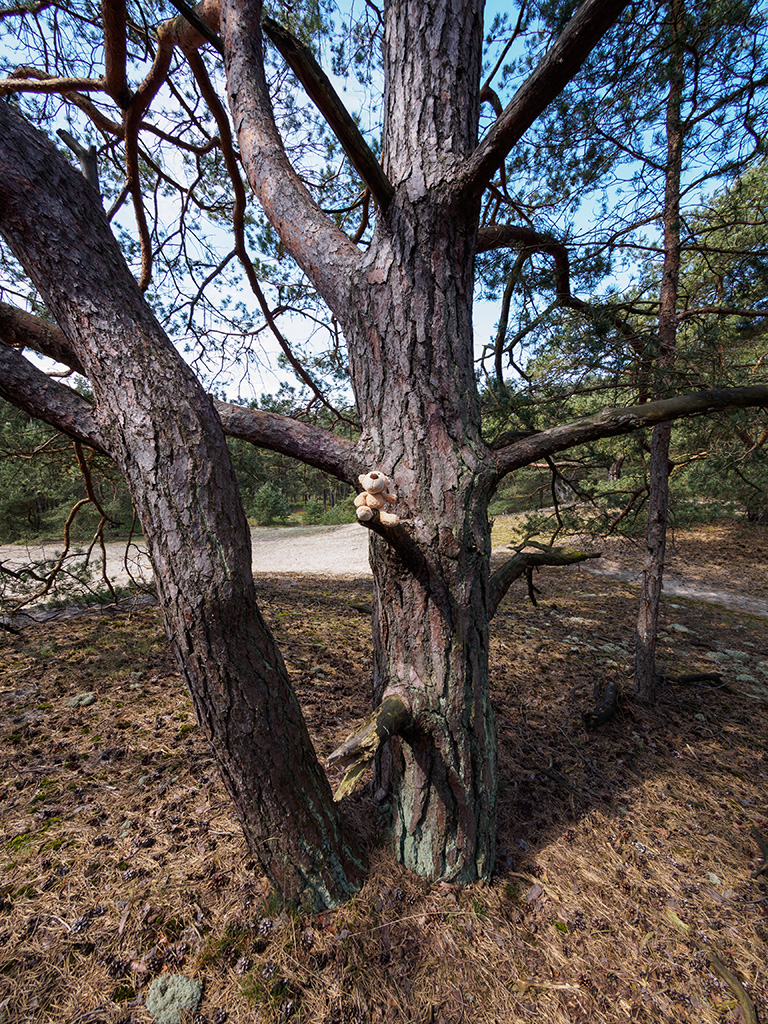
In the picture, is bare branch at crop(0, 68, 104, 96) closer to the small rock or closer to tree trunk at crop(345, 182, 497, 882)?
tree trunk at crop(345, 182, 497, 882)

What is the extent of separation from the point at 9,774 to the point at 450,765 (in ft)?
7.87

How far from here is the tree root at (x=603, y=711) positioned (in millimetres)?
2846

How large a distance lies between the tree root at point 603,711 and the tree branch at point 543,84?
3348 mm

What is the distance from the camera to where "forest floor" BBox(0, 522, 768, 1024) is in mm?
1348

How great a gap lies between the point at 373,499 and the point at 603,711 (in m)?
2.89

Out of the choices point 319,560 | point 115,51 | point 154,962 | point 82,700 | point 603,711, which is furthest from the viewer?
point 319,560

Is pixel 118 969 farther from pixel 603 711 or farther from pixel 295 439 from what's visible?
pixel 603 711

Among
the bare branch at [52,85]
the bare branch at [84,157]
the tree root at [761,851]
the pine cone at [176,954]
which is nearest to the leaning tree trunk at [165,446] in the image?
the bare branch at [84,157]

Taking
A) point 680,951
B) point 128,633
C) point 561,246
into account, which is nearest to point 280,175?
point 561,246

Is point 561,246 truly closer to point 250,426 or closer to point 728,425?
point 728,425

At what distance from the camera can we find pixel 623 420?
1.52m

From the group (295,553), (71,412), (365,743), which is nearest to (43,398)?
(71,412)

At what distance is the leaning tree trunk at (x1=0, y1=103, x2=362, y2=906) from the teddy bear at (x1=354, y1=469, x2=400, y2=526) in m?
0.46

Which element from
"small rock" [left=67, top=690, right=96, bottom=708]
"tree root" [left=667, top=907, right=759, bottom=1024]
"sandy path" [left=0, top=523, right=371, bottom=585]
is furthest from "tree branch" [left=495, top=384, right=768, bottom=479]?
"sandy path" [left=0, top=523, right=371, bottom=585]
